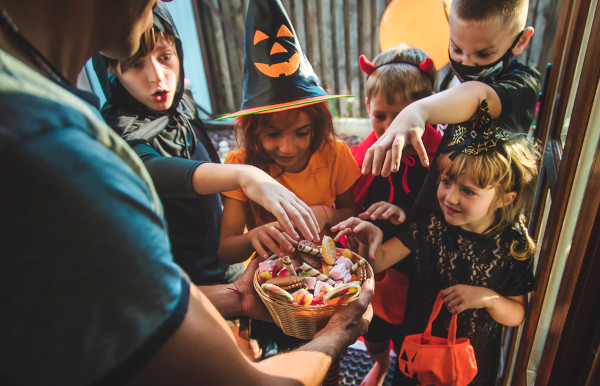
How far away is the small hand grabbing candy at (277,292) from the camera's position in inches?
48.6

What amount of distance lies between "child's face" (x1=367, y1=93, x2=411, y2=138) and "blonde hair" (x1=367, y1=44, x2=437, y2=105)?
0.6 inches

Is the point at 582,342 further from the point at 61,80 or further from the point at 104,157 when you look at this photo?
the point at 61,80

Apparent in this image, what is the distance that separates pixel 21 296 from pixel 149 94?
1278 mm

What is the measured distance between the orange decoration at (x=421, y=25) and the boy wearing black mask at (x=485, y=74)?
885 mm

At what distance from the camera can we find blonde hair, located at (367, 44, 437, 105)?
168 centimetres

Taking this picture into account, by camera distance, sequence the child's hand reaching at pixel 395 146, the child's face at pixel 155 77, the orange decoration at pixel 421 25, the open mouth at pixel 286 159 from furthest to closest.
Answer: the orange decoration at pixel 421 25 → the open mouth at pixel 286 159 → the child's face at pixel 155 77 → the child's hand reaching at pixel 395 146

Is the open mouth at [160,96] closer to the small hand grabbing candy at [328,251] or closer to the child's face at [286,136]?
the child's face at [286,136]

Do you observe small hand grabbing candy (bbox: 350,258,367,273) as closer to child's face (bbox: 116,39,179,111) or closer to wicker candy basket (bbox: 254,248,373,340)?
wicker candy basket (bbox: 254,248,373,340)

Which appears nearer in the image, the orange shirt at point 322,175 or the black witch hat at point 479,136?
the black witch hat at point 479,136

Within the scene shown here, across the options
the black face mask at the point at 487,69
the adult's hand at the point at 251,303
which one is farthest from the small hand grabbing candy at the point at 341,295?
the black face mask at the point at 487,69

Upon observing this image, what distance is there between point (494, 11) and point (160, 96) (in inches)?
57.7

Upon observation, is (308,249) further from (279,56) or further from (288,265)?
(279,56)

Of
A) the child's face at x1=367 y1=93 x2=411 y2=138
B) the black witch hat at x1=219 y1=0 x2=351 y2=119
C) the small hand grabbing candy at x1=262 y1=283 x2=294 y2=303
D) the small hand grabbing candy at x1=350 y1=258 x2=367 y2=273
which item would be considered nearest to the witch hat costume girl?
the black witch hat at x1=219 y1=0 x2=351 y2=119

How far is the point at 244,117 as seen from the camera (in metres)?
1.69
